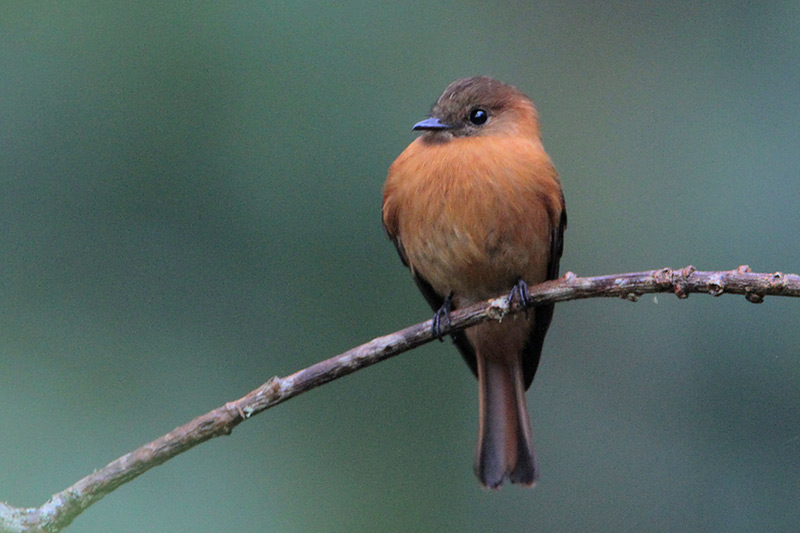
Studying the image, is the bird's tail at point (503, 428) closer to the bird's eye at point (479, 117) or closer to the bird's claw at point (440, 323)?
the bird's claw at point (440, 323)

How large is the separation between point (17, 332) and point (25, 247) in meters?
0.27

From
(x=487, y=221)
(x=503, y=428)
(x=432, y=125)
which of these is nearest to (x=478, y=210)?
(x=487, y=221)

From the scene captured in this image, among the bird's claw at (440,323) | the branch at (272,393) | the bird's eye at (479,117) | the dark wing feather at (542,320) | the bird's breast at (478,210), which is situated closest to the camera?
the branch at (272,393)

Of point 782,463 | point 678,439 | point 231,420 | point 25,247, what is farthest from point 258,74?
point 782,463

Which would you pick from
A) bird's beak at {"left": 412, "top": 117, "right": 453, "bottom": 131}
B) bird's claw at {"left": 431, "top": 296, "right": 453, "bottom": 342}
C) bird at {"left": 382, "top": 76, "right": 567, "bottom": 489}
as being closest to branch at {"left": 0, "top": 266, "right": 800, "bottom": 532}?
bird's claw at {"left": 431, "top": 296, "right": 453, "bottom": 342}

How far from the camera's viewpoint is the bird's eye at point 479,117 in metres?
2.74

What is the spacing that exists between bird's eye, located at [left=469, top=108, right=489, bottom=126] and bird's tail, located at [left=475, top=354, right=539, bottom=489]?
0.85 meters

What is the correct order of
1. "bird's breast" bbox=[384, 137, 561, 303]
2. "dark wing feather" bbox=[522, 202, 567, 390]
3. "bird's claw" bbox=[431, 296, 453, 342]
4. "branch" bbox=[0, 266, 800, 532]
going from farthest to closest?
"dark wing feather" bbox=[522, 202, 567, 390], "bird's breast" bbox=[384, 137, 561, 303], "bird's claw" bbox=[431, 296, 453, 342], "branch" bbox=[0, 266, 800, 532]

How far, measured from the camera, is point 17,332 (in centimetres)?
227

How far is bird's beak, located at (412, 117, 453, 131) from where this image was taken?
8.73ft

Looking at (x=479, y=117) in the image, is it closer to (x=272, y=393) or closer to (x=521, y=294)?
(x=521, y=294)

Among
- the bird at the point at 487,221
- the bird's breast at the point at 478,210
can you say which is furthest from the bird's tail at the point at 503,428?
the bird's breast at the point at 478,210

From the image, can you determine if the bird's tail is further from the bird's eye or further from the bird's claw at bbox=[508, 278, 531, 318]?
the bird's eye

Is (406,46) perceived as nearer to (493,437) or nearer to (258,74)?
(258,74)
